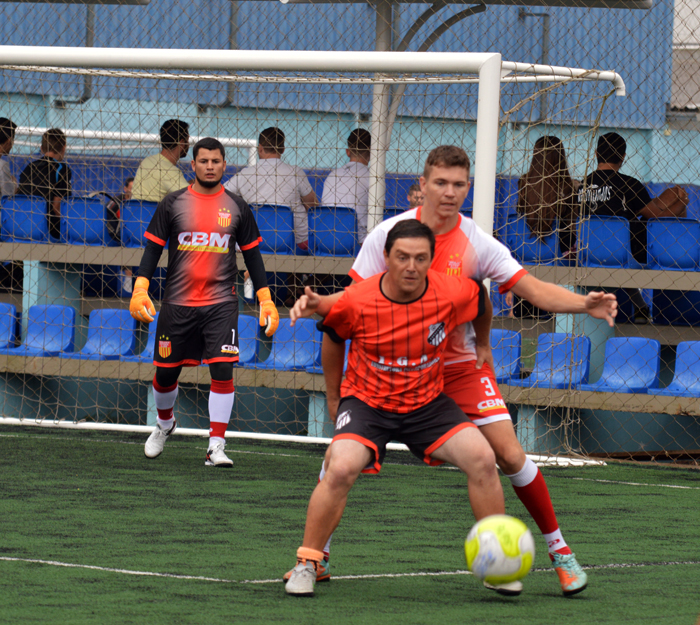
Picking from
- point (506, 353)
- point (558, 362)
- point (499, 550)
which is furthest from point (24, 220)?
point (499, 550)

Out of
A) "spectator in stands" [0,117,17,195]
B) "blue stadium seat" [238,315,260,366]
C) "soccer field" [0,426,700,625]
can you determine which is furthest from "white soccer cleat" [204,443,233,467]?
"spectator in stands" [0,117,17,195]

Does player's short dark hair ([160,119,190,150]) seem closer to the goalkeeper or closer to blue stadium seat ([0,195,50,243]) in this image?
blue stadium seat ([0,195,50,243])

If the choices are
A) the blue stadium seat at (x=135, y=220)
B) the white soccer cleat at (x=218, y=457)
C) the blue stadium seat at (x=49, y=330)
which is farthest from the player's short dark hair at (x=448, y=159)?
the blue stadium seat at (x=49, y=330)

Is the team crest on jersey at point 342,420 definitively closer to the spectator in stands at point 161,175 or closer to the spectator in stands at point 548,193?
the spectator in stands at point 548,193

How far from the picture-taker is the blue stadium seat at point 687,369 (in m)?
8.60

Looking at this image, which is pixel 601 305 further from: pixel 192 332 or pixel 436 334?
pixel 192 332

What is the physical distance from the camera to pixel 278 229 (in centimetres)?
959

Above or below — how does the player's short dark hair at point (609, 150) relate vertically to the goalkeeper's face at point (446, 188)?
above

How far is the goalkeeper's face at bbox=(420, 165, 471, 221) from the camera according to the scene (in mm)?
4004

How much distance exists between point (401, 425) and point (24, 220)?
7063 mm

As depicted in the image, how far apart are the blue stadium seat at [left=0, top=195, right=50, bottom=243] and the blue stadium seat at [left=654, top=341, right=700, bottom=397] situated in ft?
18.4

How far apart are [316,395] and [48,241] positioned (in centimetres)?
291

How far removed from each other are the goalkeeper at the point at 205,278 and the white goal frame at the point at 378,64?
3.96 ft

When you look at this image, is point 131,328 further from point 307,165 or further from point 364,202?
point 307,165
